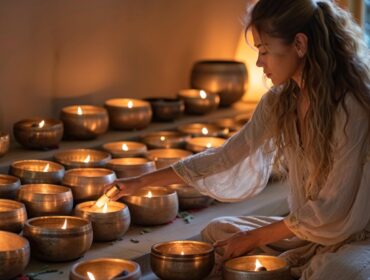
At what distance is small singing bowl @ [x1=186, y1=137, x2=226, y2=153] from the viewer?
4.32 meters

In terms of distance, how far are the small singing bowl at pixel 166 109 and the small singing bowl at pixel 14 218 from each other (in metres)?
1.64

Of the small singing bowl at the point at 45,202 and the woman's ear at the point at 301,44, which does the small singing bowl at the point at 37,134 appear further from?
the woman's ear at the point at 301,44

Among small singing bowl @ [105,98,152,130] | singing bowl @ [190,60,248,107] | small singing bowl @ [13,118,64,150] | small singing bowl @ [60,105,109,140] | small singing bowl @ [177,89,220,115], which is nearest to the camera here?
small singing bowl @ [13,118,64,150]

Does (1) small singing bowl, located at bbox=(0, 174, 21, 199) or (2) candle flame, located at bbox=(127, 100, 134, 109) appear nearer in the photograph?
(1) small singing bowl, located at bbox=(0, 174, 21, 199)

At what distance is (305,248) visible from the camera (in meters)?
3.18

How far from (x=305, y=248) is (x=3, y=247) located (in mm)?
1056

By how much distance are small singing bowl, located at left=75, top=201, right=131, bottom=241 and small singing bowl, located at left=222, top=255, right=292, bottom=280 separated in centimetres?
46

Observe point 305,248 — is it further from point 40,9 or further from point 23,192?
point 40,9

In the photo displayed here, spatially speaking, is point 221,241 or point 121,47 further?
point 121,47

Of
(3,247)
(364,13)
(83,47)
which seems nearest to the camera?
(3,247)

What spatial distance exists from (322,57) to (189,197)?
1.07 meters

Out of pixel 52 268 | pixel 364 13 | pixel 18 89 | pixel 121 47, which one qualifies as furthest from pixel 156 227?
pixel 364 13

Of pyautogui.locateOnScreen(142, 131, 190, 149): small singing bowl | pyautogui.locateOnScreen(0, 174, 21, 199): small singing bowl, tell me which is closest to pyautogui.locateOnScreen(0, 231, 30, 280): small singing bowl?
pyautogui.locateOnScreen(0, 174, 21, 199): small singing bowl

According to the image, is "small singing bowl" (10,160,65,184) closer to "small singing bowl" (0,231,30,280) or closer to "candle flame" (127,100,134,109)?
"small singing bowl" (0,231,30,280)
